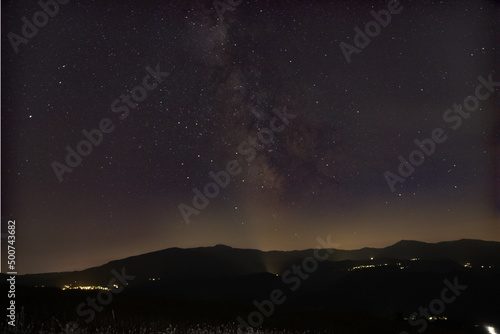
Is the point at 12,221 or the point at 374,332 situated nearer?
the point at 12,221

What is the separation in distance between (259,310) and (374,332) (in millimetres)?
3657

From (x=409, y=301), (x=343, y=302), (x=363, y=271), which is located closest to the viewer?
(x=409, y=301)

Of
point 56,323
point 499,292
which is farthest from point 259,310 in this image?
point 499,292

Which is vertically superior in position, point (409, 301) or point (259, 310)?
point (259, 310)

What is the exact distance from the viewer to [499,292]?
15588 cm

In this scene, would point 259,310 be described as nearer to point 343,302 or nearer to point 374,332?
point 374,332

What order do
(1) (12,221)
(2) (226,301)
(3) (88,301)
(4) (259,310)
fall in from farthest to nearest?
(2) (226,301), (4) (259,310), (3) (88,301), (1) (12,221)

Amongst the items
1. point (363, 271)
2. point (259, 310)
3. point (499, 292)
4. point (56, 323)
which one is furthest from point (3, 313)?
point (363, 271)

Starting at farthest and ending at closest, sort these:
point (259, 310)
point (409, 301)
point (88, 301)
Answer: point (409, 301) < point (259, 310) < point (88, 301)

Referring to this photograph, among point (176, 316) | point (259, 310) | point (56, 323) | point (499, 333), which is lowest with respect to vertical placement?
point (499, 333)

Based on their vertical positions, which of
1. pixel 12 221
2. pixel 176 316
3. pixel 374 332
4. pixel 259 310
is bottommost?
pixel 374 332

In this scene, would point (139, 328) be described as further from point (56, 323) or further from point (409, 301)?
point (409, 301)

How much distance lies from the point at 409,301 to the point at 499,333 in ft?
501

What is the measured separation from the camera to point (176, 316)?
10594 millimetres
